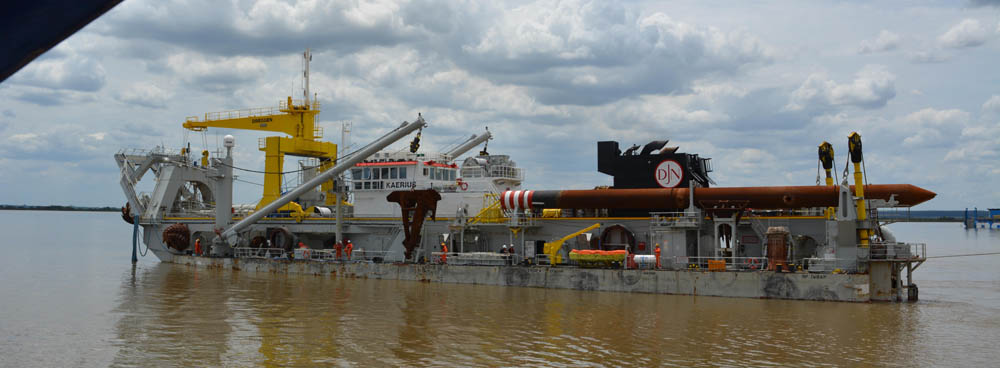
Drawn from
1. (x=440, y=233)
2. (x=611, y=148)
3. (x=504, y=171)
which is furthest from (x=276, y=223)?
(x=611, y=148)

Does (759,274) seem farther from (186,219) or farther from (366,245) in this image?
(186,219)

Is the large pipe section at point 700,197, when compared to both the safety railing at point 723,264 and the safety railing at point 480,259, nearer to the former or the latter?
the safety railing at point 723,264

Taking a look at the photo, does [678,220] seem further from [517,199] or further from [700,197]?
[517,199]

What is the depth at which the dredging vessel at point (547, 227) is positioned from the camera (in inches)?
1203

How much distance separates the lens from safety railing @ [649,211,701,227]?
33188mm

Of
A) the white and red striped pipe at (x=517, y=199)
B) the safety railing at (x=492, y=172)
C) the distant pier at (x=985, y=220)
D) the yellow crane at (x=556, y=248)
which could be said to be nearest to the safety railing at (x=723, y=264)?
the yellow crane at (x=556, y=248)

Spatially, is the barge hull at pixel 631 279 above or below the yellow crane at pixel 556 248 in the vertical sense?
below

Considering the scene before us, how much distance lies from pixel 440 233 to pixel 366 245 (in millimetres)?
5090

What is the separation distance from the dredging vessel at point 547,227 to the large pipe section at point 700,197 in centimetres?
6

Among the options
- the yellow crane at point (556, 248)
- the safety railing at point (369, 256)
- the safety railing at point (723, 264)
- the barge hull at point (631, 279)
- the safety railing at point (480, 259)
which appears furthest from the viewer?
the safety railing at point (369, 256)

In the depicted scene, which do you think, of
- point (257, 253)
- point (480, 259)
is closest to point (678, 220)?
point (480, 259)

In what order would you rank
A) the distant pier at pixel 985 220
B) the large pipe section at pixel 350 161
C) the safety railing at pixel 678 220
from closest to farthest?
the safety railing at pixel 678 220, the large pipe section at pixel 350 161, the distant pier at pixel 985 220

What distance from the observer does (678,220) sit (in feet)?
110

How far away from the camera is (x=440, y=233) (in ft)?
134
